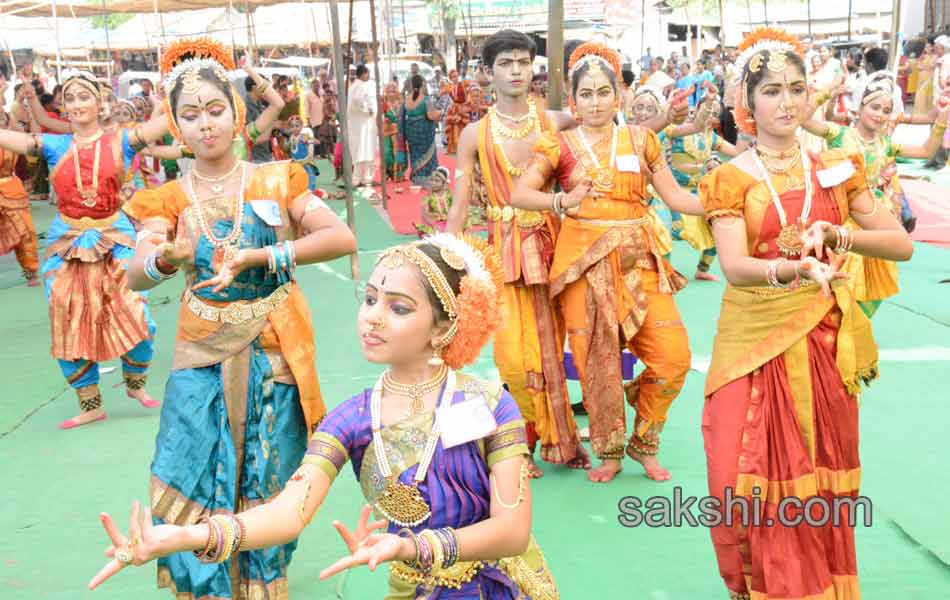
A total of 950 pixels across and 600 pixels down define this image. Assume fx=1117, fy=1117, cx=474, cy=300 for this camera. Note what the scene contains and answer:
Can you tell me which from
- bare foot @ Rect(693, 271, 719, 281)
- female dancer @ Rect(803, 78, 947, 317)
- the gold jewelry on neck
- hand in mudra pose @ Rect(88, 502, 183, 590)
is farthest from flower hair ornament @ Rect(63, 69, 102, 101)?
bare foot @ Rect(693, 271, 719, 281)

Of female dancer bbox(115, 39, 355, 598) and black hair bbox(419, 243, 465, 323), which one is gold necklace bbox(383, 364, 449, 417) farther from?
female dancer bbox(115, 39, 355, 598)

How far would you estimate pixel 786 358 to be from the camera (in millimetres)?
3424

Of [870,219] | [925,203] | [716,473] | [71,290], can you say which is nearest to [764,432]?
[716,473]

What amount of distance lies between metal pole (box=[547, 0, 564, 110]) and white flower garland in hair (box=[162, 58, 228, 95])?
1.51 m

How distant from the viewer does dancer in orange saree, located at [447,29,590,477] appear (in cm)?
500

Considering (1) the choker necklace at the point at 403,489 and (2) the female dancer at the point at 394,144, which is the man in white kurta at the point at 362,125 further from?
(1) the choker necklace at the point at 403,489

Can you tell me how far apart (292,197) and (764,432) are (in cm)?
167

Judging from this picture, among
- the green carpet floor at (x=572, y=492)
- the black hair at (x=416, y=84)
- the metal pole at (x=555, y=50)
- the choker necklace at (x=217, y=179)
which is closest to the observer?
the choker necklace at (x=217, y=179)

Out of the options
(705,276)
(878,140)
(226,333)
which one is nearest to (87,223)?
(226,333)

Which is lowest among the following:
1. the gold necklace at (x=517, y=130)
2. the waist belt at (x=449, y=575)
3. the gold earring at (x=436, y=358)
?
the waist belt at (x=449, y=575)

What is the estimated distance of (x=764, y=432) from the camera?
3414 mm

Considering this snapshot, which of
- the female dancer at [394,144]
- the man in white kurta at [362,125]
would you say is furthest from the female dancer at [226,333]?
the female dancer at [394,144]

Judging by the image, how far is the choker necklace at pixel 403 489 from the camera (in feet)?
8.34

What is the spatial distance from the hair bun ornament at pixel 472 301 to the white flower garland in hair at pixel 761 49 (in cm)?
134
